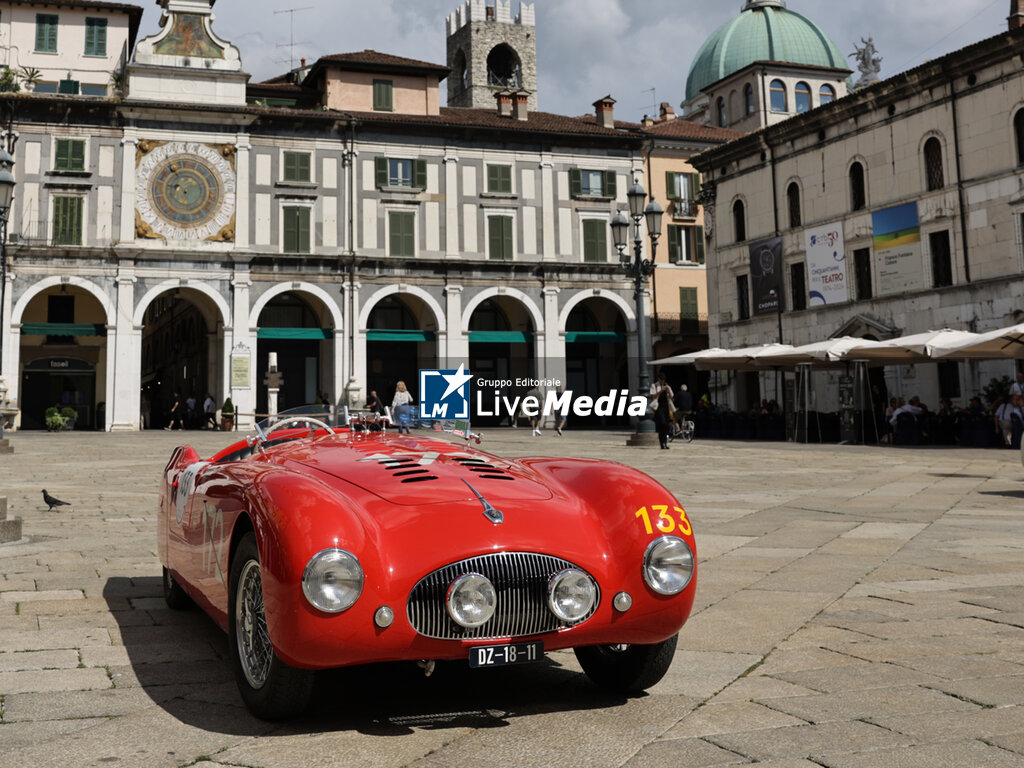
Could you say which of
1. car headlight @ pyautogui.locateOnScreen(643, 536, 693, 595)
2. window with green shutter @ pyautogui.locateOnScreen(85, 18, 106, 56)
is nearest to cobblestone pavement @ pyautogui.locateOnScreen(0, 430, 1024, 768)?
car headlight @ pyautogui.locateOnScreen(643, 536, 693, 595)

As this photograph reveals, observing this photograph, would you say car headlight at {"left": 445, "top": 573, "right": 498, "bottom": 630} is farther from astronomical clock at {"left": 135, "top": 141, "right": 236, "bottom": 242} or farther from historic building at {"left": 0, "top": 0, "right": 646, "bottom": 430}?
astronomical clock at {"left": 135, "top": 141, "right": 236, "bottom": 242}

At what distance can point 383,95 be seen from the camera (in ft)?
130

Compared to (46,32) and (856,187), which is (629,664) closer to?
(856,187)

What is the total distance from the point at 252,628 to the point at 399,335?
3574cm

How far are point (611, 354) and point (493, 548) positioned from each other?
40897 millimetres

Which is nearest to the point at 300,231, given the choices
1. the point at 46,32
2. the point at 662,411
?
the point at 46,32

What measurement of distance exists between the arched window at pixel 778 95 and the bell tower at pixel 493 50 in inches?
661

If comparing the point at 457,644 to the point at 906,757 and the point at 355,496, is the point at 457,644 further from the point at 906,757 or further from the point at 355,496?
the point at 906,757

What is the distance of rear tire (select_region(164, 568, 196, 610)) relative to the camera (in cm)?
521

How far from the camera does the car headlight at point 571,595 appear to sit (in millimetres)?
3322

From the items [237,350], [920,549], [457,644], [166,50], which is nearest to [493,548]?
[457,644]

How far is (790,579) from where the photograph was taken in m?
6.03

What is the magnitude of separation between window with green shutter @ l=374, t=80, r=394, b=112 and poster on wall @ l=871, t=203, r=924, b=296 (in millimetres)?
19751

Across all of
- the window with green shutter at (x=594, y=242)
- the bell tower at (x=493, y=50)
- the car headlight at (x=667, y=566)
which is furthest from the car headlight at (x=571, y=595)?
the bell tower at (x=493, y=50)
